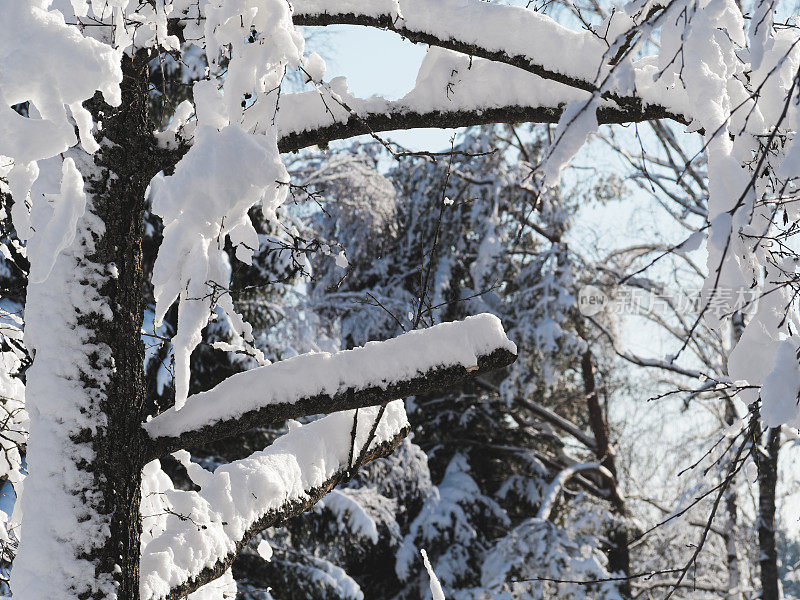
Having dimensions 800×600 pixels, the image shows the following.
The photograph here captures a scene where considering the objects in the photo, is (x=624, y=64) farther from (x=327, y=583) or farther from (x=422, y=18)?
(x=327, y=583)

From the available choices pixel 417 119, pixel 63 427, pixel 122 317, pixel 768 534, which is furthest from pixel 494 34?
pixel 768 534

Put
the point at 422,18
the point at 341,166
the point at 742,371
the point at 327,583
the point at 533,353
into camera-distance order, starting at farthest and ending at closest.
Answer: the point at 533,353 < the point at 341,166 < the point at 327,583 < the point at 422,18 < the point at 742,371

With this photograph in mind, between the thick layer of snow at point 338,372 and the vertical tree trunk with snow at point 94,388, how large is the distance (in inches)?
6.1

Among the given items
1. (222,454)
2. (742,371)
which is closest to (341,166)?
(222,454)

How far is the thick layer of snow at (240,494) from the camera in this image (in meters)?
2.09

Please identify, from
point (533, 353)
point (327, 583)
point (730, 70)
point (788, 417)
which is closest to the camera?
point (788, 417)

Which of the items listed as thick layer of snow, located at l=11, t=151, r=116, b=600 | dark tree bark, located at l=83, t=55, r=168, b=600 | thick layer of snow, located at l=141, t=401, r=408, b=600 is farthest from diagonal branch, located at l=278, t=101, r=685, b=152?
thick layer of snow, located at l=141, t=401, r=408, b=600

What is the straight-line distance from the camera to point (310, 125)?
6.88 feet

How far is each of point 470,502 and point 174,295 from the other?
9770 mm

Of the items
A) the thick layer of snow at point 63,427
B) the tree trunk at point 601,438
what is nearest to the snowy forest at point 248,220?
the thick layer of snow at point 63,427

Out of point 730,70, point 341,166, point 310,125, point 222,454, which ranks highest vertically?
point 341,166

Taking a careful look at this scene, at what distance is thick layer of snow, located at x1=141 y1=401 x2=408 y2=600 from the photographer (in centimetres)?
209

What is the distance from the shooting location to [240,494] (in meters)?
2.25

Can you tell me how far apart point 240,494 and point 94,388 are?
587mm
